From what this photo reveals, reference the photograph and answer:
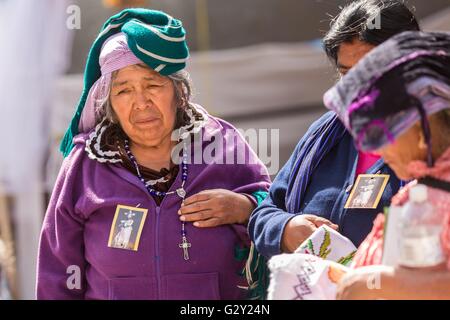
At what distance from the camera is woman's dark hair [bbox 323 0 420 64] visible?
304 cm

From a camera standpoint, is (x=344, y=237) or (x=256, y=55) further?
(x=256, y=55)

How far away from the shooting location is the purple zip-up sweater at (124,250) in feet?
10.3

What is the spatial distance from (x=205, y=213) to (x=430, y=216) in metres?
1.19

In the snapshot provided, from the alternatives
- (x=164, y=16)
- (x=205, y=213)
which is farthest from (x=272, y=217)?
(x=164, y=16)

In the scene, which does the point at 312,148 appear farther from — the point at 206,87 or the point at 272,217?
the point at 206,87

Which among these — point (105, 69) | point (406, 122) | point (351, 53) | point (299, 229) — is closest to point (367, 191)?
point (299, 229)

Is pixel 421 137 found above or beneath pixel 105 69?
beneath

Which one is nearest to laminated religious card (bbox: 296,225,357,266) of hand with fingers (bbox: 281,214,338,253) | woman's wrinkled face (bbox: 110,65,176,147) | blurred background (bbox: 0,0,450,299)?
hand with fingers (bbox: 281,214,338,253)

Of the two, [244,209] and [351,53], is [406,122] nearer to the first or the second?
[351,53]

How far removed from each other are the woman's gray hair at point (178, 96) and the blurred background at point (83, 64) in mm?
1957

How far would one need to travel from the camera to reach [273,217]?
3027mm

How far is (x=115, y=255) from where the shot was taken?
315 centimetres

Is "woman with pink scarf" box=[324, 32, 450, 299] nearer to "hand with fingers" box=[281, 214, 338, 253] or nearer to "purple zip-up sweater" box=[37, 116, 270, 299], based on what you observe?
"hand with fingers" box=[281, 214, 338, 253]

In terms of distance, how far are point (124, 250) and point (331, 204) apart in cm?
78
